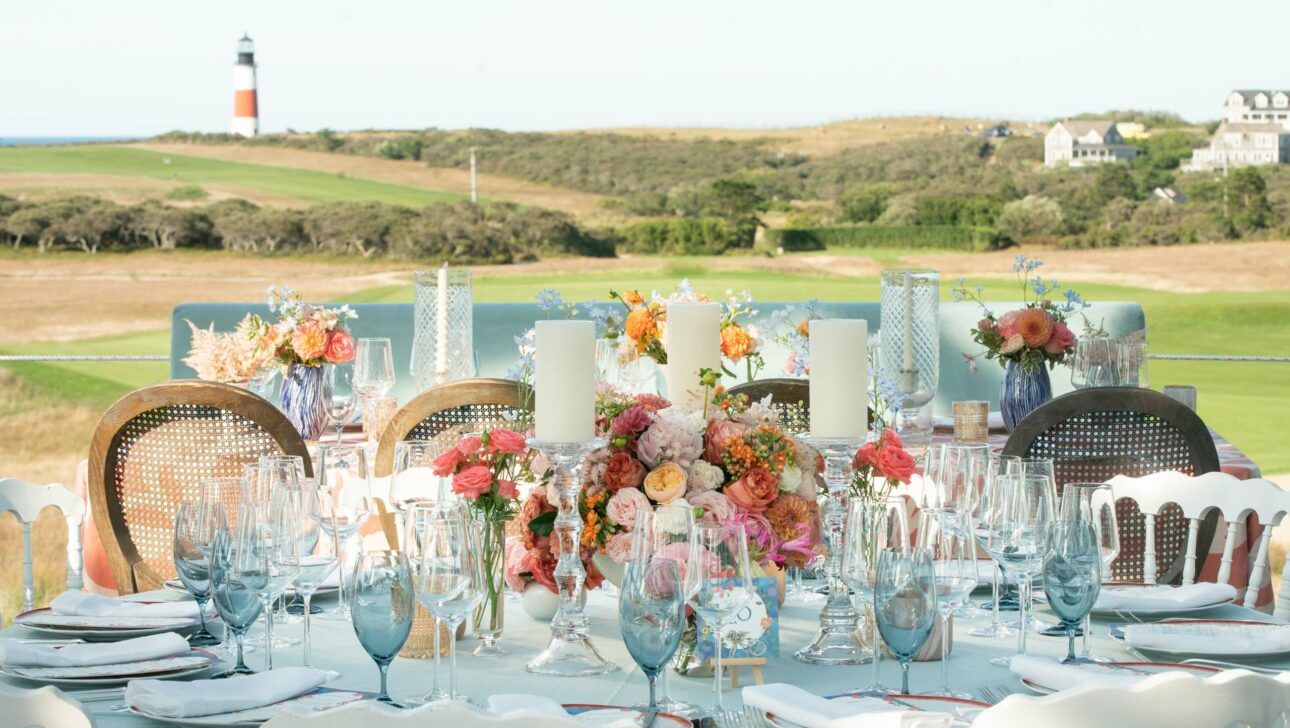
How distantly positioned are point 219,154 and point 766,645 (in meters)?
19.6

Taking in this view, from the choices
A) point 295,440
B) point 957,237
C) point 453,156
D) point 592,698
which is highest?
point 453,156

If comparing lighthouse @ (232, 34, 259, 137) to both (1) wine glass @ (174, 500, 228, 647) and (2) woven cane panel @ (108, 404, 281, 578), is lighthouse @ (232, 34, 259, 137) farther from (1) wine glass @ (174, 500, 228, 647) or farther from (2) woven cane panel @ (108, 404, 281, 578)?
(1) wine glass @ (174, 500, 228, 647)

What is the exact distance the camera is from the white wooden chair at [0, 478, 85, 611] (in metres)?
2.33

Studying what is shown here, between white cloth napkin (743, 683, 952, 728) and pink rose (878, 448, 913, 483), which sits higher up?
pink rose (878, 448, 913, 483)

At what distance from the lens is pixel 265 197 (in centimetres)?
1956

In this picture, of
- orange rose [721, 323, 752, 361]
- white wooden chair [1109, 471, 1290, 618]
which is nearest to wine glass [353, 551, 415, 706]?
white wooden chair [1109, 471, 1290, 618]

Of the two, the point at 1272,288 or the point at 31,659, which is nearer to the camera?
the point at 31,659

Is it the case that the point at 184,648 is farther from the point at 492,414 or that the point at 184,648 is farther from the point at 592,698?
the point at 492,414

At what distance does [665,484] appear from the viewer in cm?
156

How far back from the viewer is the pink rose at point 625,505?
1.57 metres

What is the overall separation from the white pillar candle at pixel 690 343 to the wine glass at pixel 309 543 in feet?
1.57

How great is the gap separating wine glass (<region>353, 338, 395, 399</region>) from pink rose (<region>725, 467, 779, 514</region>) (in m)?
1.86

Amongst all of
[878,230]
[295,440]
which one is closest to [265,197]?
[878,230]

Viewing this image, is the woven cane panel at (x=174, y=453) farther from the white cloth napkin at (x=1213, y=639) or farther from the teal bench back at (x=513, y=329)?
the teal bench back at (x=513, y=329)
